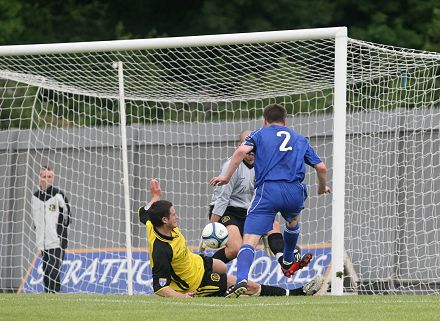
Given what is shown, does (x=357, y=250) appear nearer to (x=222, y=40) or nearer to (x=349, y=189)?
(x=349, y=189)

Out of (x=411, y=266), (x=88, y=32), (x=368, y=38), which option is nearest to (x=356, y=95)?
(x=411, y=266)

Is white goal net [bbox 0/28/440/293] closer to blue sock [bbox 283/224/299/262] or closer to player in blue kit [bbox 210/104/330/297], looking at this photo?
player in blue kit [bbox 210/104/330/297]

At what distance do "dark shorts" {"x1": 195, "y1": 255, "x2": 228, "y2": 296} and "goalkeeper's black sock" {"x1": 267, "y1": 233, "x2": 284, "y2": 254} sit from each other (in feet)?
2.00

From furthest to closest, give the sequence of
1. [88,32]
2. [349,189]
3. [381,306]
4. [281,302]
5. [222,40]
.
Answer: [88,32]
[349,189]
[222,40]
[281,302]
[381,306]

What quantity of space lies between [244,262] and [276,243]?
157 centimetres

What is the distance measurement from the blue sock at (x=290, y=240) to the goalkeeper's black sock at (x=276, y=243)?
0.46 meters

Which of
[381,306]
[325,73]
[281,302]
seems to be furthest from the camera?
[325,73]

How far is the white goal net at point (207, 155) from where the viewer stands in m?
15.5

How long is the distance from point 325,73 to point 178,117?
4.41m

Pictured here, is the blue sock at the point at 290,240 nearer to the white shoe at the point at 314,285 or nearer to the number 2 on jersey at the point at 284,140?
the white shoe at the point at 314,285

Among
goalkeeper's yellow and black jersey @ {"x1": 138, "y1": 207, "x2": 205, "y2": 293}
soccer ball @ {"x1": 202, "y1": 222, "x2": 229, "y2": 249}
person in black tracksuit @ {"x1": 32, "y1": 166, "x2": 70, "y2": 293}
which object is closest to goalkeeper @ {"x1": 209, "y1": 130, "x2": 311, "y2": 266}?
goalkeeper's yellow and black jersey @ {"x1": 138, "y1": 207, "x2": 205, "y2": 293}

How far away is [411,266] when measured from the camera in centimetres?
1614

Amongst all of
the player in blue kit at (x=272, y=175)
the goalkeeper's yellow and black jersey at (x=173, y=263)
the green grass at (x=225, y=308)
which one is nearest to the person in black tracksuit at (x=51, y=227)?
the goalkeeper's yellow and black jersey at (x=173, y=263)

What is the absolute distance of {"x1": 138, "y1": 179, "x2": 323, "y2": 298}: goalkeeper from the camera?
12.3 meters
